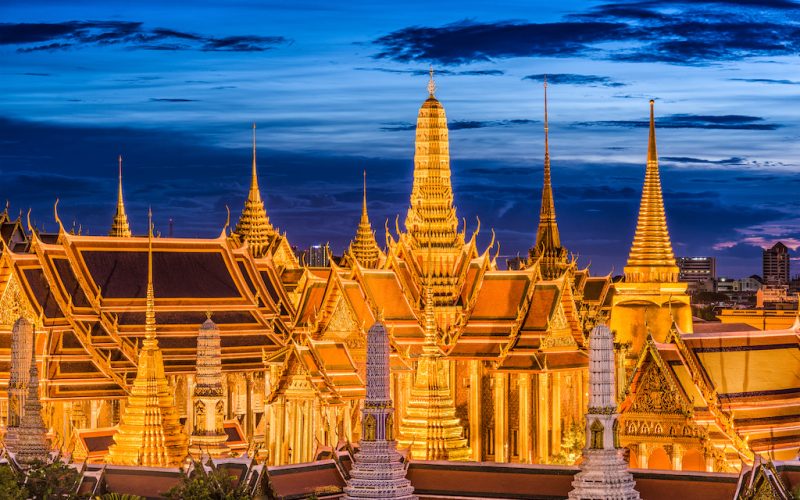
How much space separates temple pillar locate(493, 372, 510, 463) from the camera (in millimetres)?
49375

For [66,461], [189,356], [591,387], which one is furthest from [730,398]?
[189,356]

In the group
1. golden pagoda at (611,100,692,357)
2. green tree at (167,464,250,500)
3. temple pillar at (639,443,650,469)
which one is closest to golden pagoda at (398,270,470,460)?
temple pillar at (639,443,650,469)

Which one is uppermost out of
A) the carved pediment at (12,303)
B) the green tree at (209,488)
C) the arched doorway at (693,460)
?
the carved pediment at (12,303)

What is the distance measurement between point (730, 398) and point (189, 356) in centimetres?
1499

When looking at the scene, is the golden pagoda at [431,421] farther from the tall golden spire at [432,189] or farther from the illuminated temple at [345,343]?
the tall golden spire at [432,189]

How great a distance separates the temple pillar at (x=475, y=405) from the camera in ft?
163

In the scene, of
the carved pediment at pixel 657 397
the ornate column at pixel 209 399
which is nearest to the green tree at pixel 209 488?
the ornate column at pixel 209 399

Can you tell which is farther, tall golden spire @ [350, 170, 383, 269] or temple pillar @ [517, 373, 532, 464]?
tall golden spire @ [350, 170, 383, 269]

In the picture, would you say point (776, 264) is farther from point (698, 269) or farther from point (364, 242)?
point (364, 242)

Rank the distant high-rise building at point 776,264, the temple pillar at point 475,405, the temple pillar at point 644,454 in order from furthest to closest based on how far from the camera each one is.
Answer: the distant high-rise building at point 776,264, the temple pillar at point 475,405, the temple pillar at point 644,454

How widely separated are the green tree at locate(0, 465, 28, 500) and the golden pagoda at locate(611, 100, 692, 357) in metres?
16.3

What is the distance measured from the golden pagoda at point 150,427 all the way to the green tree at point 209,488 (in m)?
6.22

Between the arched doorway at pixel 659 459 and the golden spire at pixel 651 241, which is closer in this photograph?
the arched doorway at pixel 659 459

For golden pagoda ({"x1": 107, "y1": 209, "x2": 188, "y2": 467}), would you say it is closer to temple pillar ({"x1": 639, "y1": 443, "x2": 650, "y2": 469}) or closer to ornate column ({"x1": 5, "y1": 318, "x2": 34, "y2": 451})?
ornate column ({"x1": 5, "y1": 318, "x2": 34, "y2": 451})
